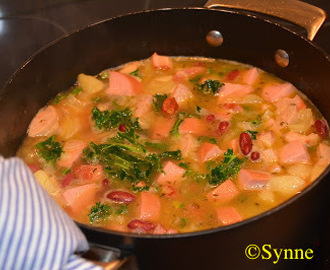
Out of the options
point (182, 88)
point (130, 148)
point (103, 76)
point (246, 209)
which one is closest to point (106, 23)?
point (103, 76)

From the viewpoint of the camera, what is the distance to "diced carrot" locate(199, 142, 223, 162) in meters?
2.17

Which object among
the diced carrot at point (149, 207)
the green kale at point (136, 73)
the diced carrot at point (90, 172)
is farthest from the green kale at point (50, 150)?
the green kale at point (136, 73)

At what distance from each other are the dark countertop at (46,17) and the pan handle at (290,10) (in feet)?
2.25

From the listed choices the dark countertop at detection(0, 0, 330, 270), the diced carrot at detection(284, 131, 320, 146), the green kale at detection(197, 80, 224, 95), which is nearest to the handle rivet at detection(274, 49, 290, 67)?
the green kale at detection(197, 80, 224, 95)

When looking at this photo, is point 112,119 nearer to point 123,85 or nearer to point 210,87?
point 123,85

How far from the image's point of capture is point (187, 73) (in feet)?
8.77

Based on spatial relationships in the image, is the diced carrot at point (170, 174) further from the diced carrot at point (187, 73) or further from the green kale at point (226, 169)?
the diced carrot at point (187, 73)

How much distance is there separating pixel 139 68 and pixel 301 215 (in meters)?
1.37

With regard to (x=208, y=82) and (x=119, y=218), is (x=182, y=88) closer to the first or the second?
(x=208, y=82)

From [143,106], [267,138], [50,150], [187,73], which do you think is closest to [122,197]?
[50,150]

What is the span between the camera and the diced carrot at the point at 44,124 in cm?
242

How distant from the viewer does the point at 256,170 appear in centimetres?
212

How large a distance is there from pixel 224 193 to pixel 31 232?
35.4 inches

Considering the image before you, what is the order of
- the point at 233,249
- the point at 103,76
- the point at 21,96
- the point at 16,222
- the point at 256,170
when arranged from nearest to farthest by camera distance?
the point at 16,222 < the point at 233,249 < the point at 256,170 < the point at 21,96 < the point at 103,76
